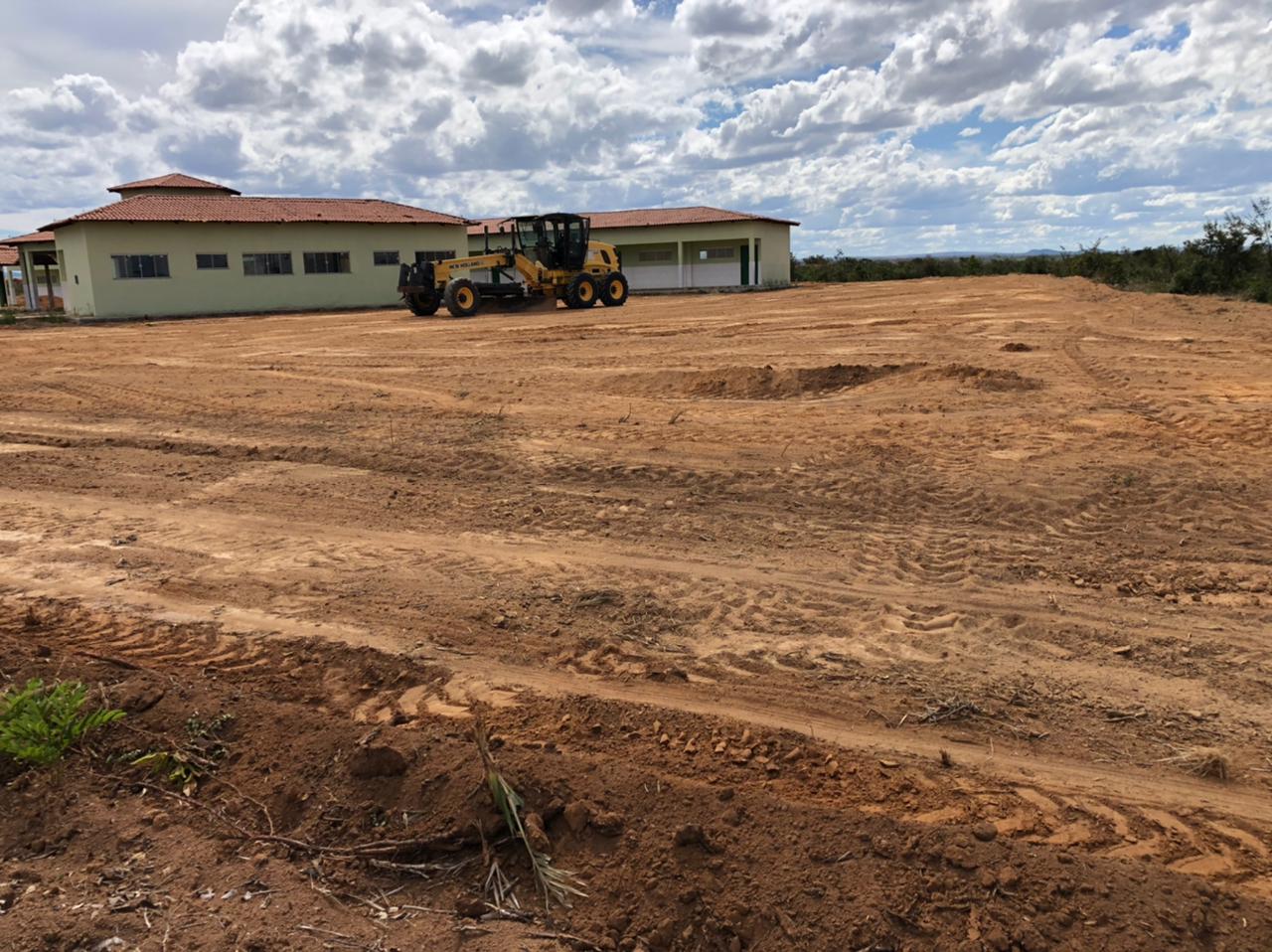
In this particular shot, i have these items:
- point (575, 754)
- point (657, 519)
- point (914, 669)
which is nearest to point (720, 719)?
point (575, 754)

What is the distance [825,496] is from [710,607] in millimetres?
2503

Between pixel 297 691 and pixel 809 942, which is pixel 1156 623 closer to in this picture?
pixel 809 942

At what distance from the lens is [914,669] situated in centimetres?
478

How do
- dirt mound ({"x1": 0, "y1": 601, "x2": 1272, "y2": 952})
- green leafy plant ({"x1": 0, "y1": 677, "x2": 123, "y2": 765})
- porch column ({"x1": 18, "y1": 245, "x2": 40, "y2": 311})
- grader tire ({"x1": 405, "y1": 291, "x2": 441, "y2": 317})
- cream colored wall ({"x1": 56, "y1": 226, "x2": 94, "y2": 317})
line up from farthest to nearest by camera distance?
porch column ({"x1": 18, "y1": 245, "x2": 40, "y2": 311}), cream colored wall ({"x1": 56, "y1": 226, "x2": 94, "y2": 317}), grader tire ({"x1": 405, "y1": 291, "x2": 441, "y2": 317}), green leafy plant ({"x1": 0, "y1": 677, "x2": 123, "y2": 765}), dirt mound ({"x1": 0, "y1": 601, "x2": 1272, "y2": 952})

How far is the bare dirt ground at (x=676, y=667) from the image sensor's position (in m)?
3.21

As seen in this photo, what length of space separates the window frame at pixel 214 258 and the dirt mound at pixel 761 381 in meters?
25.8

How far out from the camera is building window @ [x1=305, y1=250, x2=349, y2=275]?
118ft

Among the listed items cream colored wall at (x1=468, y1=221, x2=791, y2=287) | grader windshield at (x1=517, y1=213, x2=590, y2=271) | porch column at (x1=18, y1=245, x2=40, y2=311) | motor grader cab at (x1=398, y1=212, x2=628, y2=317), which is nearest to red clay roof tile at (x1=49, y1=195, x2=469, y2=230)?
cream colored wall at (x1=468, y1=221, x2=791, y2=287)

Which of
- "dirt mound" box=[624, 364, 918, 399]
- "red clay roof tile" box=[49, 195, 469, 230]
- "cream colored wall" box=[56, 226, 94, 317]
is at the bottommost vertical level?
"dirt mound" box=[624, 364, 918, 399]

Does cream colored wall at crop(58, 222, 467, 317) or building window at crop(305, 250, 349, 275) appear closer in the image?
cream colored wall at crop(58, 222, 467, 317)

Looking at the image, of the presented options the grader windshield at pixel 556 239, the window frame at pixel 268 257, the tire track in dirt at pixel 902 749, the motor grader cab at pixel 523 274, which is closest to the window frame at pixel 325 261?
the window frame at pixel 268 257

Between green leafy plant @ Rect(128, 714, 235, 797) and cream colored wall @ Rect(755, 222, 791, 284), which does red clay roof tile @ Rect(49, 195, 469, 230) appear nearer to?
cream colored wall @ Rect(755, 222, 791, 284)

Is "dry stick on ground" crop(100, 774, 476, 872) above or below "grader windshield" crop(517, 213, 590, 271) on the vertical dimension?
below

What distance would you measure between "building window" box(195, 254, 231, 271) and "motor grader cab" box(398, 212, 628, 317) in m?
10.4
